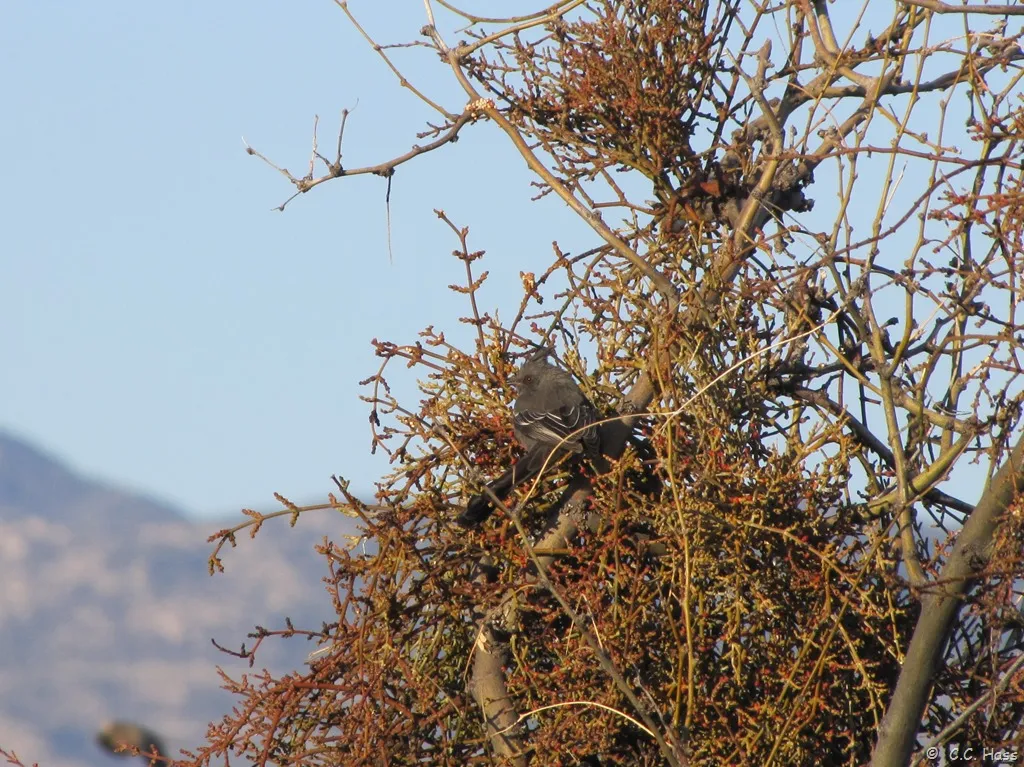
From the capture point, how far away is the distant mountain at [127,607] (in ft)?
267

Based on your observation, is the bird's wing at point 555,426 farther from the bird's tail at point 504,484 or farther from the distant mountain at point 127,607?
the distant mountain at point 127,607

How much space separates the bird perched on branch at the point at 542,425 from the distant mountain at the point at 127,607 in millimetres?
57367

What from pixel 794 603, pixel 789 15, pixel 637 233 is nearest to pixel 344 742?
pixel 794 603

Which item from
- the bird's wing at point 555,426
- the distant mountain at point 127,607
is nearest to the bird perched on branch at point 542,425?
the bird's wing at point 555,426

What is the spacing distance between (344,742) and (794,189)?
7.27ft

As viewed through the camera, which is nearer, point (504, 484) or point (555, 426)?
point (555, 426)

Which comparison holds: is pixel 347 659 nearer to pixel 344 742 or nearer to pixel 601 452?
pixel 344 742

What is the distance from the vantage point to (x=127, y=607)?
347 feet

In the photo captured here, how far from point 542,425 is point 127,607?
10732 cm

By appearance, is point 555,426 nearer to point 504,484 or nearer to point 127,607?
point 504,484

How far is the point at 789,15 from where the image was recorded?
4.52m

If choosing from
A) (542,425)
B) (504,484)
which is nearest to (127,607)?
(504,484)

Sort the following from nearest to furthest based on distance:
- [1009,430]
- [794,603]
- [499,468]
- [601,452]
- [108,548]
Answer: [1009,430], [794,603], [601,452], [499,468], [108,548]

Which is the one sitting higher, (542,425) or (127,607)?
(127,607)
